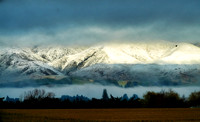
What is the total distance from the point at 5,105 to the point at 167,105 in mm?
74262

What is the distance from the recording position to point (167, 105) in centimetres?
17225

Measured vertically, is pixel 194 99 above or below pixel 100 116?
above

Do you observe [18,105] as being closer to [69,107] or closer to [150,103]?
[69,107]

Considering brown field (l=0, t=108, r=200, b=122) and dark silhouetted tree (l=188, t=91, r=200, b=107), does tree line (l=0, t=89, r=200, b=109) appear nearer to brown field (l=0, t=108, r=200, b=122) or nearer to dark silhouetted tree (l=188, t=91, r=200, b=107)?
dark silhouetted tree (l=188, t=91, r=200, b=107)

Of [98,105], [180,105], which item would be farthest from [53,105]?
[180,105]

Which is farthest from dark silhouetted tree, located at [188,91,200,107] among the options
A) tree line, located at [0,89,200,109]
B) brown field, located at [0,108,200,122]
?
brown field, located at [0,108,200,122]

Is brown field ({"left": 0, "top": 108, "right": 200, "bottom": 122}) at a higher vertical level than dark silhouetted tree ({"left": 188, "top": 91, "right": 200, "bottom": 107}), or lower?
lower

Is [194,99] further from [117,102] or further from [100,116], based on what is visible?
[100,116]

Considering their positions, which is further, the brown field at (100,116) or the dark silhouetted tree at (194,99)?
the dark silhouetted tree at (194,99)

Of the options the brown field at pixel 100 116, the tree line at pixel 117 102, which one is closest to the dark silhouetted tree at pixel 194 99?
the tree line at pixel 117 102

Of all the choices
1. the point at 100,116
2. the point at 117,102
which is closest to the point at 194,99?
the point at 117,102

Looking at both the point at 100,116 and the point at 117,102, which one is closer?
the point at 100,116

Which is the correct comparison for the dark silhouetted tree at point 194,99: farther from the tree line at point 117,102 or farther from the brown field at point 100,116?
the brown field at point 100,116

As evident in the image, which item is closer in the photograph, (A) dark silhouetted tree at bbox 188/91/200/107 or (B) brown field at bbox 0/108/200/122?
(B) brown field at bbox 0/108/200/122
